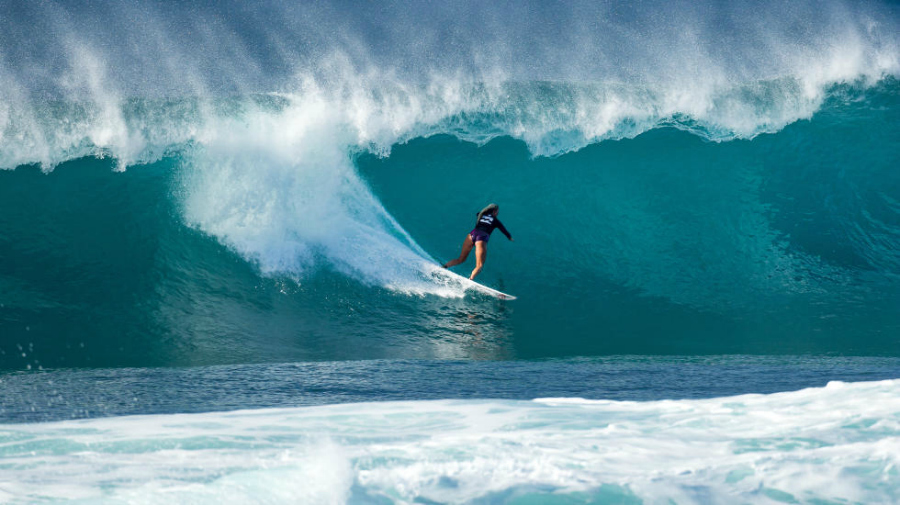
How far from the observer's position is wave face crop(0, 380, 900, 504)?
3.31 meters

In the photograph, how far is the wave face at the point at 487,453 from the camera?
3.31 meters

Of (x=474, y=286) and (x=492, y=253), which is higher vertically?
(x=492, y=253)

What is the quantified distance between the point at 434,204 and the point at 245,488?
7.40m

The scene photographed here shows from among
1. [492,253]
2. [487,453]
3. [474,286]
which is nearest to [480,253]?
[474,286]

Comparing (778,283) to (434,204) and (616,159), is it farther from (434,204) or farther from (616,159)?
(434,204)

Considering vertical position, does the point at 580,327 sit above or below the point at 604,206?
below

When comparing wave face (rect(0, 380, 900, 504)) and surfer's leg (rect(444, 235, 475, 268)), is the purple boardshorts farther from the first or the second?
wave face (rect(0, 380, 900, 504))

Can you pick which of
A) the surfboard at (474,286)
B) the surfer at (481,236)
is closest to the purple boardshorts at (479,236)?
the surfer at (481,236)

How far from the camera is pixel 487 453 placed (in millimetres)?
3715

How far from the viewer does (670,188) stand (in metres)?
10.8

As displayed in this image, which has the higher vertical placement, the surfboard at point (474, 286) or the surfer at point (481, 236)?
the surfer at point (481, 236)

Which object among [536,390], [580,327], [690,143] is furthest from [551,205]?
[536,390]

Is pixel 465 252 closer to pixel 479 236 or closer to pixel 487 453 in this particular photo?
pixel 479 236

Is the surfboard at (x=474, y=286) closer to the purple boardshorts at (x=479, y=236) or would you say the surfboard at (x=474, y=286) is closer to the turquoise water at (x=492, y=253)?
the turquoise water at (x=492, y=253)
